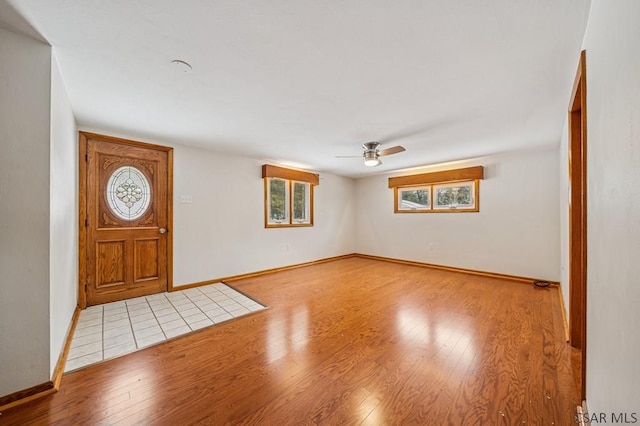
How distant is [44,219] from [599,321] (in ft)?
10.3

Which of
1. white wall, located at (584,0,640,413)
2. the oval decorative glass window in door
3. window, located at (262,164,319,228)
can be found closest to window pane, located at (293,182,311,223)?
window, located at (262,164,319,228)

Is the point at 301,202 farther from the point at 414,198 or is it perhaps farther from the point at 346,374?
the point at 346,374

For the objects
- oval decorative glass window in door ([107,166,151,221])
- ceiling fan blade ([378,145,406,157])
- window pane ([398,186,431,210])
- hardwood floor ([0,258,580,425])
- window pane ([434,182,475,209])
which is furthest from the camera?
window pane ([398,186,431,210])

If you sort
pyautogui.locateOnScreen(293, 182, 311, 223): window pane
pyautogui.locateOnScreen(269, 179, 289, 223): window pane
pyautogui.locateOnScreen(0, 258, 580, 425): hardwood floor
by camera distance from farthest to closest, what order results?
pyautogui.locateOnScreen(293, 182, 311, 223): window pane
pyautogui.locateOnScreen(269, 179, 289, 223): window pane
pyautogui.locateOnScreen(0, 258, 580, 425): hardwood floor

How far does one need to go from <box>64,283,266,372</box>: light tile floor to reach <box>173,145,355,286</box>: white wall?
57 cm

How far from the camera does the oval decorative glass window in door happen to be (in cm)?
327

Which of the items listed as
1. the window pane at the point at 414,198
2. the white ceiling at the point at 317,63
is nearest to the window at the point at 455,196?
the window pane at the point at 414,198

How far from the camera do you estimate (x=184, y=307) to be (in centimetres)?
306

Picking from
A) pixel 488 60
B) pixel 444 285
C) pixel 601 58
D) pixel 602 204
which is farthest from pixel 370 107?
pixel 444 285

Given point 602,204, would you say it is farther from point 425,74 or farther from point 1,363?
point 1,363

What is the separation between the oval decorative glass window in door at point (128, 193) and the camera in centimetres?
327

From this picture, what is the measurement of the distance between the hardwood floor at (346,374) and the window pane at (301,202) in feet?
9.25
